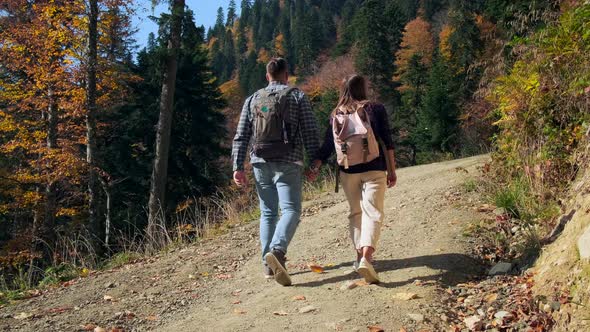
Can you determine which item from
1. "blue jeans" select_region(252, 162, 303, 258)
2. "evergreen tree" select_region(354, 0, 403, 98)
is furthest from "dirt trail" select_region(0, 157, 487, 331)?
"evergreen tree" select_region(354, 0, 403, 98)

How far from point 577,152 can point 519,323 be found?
2.39m

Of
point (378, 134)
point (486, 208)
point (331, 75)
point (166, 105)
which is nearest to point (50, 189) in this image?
point (166, 105)

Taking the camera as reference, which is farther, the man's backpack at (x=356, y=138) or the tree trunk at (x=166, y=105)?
the tree trunk at (x=166, y=105)

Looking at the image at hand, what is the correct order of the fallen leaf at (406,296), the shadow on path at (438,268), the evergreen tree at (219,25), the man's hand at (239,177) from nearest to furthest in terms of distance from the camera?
the fallen leaf at (406,296) < the shadow on path at (438,268) < the man's hand at (239,177) < the evergreen tree at (219,25)

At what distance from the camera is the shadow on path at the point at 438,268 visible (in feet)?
13.3

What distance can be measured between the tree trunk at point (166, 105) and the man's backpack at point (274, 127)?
8.73 metres

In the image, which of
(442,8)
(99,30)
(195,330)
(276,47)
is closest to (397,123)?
(99,30)

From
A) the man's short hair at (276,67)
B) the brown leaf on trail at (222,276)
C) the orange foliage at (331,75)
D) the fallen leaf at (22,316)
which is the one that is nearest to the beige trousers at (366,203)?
the man's short hair at (276,67)

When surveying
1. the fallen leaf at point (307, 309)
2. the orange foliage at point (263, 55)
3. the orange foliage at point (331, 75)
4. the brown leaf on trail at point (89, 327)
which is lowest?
the brown leaf on trail at point (89, 327)

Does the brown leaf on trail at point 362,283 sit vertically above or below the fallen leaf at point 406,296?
above

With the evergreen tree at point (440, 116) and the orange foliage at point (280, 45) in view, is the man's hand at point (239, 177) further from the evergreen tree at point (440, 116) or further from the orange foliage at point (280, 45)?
the orange foliage at point (280, 45)

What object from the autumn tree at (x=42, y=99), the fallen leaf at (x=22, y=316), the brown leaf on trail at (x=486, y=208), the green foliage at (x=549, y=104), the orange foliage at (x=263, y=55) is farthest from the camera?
the orange foliage at (x=263, y=55)

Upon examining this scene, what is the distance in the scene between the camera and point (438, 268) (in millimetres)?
4254

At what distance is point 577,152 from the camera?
4.79m
